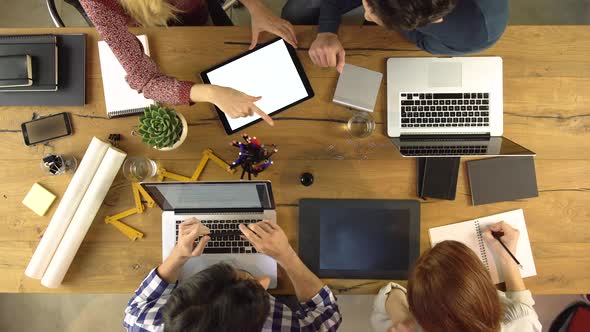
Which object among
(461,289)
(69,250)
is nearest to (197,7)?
(69,250)

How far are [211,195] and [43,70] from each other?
73 cm

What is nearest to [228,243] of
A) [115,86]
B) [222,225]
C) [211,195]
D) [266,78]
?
[222,225]

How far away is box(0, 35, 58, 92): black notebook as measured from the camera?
1284 mm

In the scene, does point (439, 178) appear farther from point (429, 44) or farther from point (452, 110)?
point (429, 44)

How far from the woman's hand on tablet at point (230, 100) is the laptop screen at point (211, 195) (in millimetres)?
224

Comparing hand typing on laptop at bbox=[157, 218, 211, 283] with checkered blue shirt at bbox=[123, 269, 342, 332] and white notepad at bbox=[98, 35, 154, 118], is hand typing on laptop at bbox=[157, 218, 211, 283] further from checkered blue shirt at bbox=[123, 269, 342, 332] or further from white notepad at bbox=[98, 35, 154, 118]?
white notepad at bbox=[98, 35, 154, 118]

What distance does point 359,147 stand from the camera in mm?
1267

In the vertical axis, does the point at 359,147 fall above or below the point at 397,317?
above

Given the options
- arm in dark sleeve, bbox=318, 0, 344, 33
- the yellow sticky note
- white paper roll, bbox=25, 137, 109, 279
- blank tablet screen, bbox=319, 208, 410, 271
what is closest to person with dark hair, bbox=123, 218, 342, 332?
blank tablet screen, bbox=319, 208, 410, 271

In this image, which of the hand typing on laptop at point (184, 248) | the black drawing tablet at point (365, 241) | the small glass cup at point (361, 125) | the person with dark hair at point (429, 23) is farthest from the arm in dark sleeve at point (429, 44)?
the hand typing on laptop at point (184, 248)

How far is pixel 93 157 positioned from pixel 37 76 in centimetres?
36

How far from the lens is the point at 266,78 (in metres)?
1.26

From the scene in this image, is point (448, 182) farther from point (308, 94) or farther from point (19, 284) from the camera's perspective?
point (19, 284)

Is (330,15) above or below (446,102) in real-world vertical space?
above
